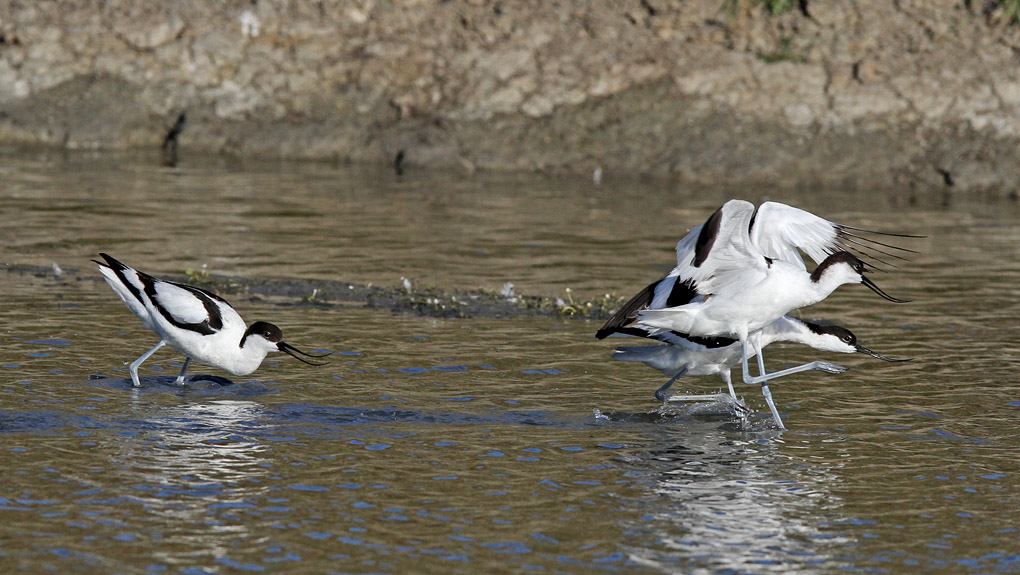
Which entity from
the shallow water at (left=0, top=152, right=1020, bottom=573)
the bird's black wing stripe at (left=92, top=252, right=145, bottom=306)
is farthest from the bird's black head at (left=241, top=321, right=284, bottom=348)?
the bird's black wing stripe at (left=92, top=252, right=145, bottom=306)

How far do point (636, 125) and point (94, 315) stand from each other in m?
11.0

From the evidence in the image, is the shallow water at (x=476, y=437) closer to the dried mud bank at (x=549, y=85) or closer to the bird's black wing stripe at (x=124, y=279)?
the bird's black wing stripe at (x=124, y=279)

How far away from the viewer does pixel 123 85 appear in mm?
21031

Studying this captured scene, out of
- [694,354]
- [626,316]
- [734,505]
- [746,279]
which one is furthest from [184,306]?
[734,505]

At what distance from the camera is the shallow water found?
600cm

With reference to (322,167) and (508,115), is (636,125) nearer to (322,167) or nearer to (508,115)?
(508,115)

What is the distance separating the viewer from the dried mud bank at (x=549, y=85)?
771 inches

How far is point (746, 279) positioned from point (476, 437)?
6.99 ft

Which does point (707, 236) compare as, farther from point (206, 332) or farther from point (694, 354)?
point (206, 332)

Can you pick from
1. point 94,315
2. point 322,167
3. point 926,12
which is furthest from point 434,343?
point 926,12

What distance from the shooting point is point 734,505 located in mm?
6676

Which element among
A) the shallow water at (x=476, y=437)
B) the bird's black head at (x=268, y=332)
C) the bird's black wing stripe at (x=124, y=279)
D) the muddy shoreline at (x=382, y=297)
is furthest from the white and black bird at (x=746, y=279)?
the bird's black wing stripe at (x=124, y=279)

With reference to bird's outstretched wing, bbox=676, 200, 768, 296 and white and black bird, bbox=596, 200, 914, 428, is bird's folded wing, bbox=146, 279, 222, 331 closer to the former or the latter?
white and black bird, bbox=596, 200, 914, 428

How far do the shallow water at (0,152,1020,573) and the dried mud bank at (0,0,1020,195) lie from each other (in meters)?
5.42
